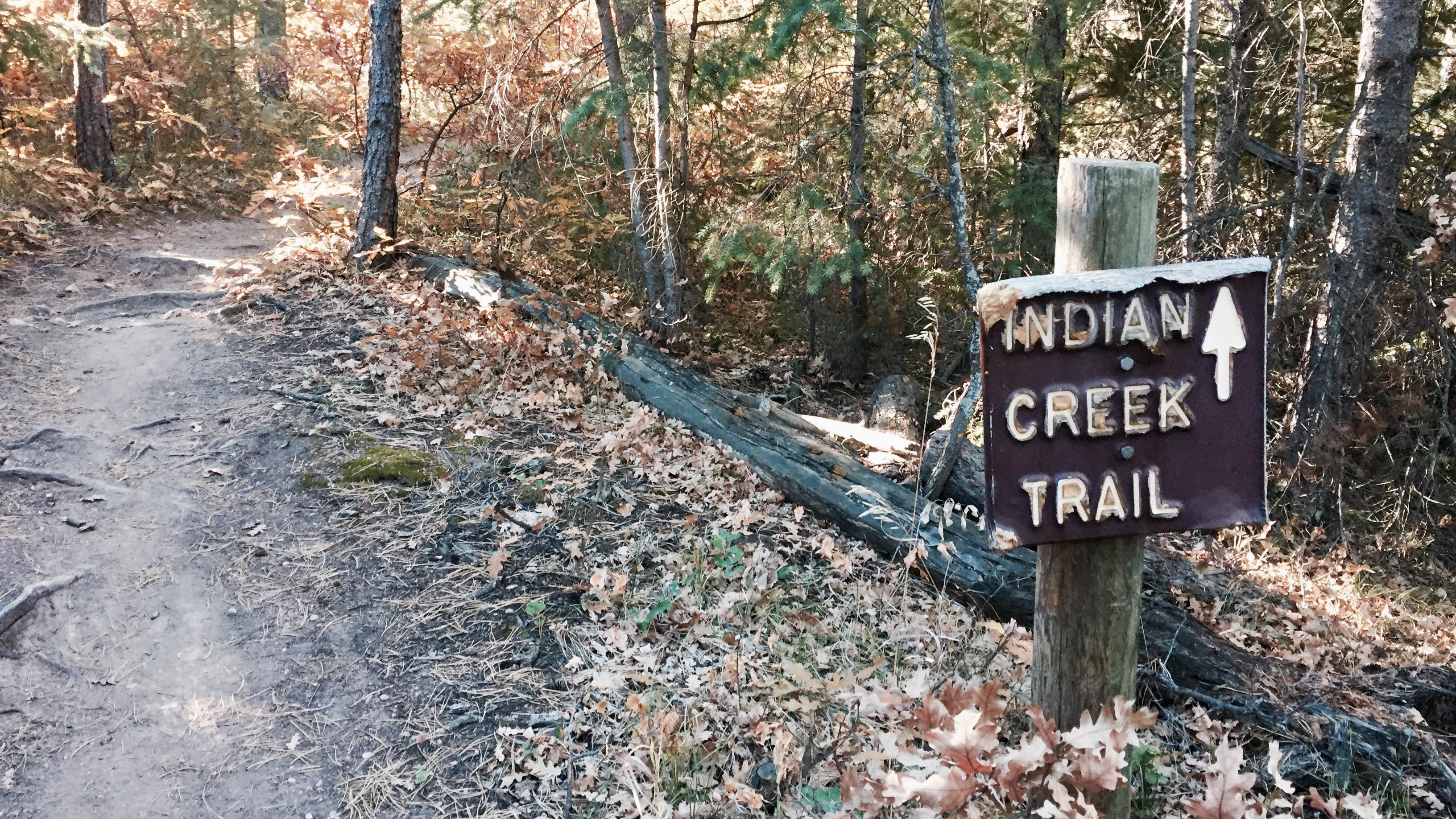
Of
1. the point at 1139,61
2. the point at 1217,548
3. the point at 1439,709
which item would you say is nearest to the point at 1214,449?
the point at 1439,709

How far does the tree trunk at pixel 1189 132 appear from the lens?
703 cm

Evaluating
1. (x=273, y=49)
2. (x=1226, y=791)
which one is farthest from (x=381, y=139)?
(x=1226, y=791)

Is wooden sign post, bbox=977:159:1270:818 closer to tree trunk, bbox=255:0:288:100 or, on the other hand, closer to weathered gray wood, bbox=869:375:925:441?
weathered gray wood, bbox=869:375:925:441

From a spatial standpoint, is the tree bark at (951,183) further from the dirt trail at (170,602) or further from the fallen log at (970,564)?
the dirt trail at (170,602)

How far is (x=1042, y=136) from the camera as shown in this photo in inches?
353

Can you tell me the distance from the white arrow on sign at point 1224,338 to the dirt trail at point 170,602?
12.2ft

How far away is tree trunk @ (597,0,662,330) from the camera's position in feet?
27.7

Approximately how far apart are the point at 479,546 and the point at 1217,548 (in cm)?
591

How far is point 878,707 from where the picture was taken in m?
3.74

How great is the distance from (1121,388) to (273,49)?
56.0 ft

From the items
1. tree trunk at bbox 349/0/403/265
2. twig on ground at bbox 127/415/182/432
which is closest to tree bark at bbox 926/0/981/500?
twig on ground at bbox 127/415/182/432

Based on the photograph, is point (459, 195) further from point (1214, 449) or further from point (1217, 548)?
point (1214, 449)

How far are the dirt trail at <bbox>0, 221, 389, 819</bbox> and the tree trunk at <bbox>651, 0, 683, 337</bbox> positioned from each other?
3.83 meters

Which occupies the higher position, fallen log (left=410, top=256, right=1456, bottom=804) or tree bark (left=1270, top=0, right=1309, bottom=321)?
tree bark (left=1270, top=0, right=1309, bottom=321)
